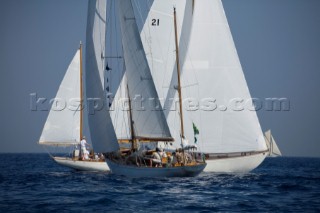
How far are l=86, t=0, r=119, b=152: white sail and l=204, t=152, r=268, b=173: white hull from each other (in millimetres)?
8903

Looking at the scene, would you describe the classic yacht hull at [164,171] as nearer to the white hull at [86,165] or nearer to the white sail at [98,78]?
the white sail at [98,78]

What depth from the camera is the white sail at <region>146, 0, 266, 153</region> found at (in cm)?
4806

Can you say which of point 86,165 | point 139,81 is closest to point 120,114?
point 86,165

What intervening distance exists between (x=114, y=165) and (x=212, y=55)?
44.2 feet

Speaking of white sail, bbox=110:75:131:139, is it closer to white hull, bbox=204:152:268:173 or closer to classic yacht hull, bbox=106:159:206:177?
white hull, bbox=204:152:268:173

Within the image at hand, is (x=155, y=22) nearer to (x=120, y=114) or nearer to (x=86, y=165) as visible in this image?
→ (x=120, y=114)

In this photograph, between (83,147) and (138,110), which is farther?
(83,147)

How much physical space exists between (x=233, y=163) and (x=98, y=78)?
44.1 feet

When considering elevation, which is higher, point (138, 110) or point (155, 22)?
point (155, 22)

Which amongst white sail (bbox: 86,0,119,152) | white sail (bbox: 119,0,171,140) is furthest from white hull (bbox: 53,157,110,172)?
white sail (bbox: 119,0,171,140)

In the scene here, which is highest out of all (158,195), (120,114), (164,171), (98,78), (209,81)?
(209,81)

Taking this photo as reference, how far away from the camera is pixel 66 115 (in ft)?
194

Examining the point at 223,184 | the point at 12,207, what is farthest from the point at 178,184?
the point at 12,207

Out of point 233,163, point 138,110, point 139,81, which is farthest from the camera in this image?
point 233,163
